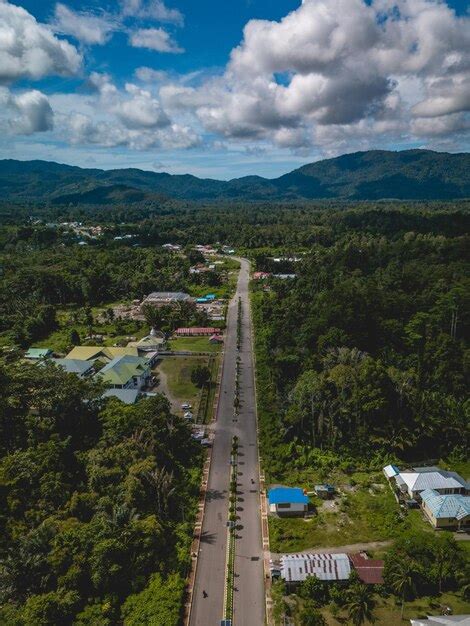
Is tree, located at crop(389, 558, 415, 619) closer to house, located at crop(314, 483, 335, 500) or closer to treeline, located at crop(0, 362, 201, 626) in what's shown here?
house, located at crop(314, 483, 335, 500)

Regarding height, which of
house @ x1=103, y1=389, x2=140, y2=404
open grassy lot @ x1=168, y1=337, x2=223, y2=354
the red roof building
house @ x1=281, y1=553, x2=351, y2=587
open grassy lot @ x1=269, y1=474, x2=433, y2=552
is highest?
house @ x1=103, y1=389, x2=140, y2=404

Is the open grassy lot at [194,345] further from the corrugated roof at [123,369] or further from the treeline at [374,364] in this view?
the corrugated roof at [123,369]

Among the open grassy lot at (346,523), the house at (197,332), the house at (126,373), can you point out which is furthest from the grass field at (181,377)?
the open grassy lot at (346,523)

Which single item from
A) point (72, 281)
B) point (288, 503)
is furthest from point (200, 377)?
point (72, 281)

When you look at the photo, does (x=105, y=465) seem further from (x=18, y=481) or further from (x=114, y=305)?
(x=114, y=305)

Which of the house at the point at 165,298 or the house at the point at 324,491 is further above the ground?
the house at the point at 165,298

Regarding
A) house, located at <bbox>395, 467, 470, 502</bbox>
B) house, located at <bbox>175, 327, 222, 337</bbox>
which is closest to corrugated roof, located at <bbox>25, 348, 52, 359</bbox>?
house, located at <bbox>175, 327, 222, 337</bbox>
